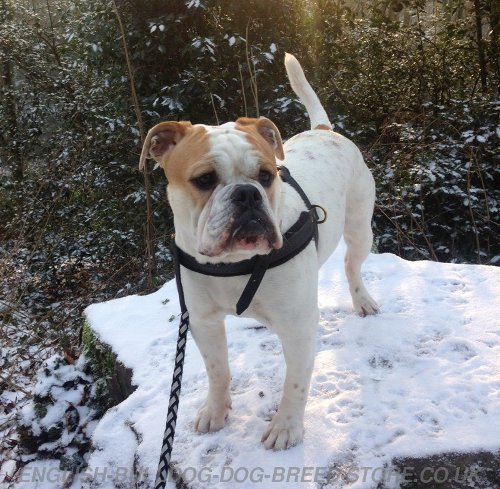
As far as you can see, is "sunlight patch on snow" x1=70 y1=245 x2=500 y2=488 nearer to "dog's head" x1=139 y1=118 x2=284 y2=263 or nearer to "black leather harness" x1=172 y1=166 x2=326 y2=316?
"black leather harness" x1=172 y1=166 x2=326 y2=316

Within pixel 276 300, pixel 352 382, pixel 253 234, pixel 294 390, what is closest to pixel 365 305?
pixel 352 382

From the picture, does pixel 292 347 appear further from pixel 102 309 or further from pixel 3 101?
pixel 3 101

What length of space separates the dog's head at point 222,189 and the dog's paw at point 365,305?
146cm

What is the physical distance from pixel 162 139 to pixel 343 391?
5.34 ft

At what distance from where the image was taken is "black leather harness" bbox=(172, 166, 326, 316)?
2045 mm

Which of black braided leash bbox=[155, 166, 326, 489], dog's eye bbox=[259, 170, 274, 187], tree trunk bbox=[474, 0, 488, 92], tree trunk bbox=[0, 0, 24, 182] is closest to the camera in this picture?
black braided leash bbox=[155, 166, 326, 489]

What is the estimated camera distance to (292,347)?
218cm

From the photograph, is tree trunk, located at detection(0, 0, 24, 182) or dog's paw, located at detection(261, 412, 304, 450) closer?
dog's paw, located at detection(261, 412, 304, 450)

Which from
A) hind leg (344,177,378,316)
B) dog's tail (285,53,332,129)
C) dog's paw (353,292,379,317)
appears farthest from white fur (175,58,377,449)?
dog's tail (285,53,332,129)

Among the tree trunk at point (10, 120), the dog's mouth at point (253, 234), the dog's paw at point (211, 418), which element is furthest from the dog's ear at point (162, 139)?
the tree trunk at point (10, 120)

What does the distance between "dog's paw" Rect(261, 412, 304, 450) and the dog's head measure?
0.82 metres

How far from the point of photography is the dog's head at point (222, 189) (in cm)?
190

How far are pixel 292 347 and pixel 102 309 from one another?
2.35 meters

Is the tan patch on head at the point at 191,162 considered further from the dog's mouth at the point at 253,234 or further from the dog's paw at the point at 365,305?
the dog's paw at the point at 365,305
